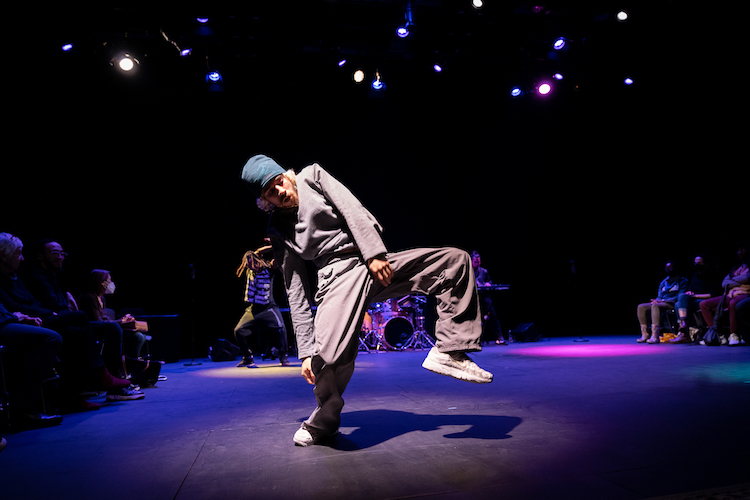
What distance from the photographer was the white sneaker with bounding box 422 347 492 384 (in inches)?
95.7

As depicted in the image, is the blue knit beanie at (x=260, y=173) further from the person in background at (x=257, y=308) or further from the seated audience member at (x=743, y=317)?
the seated audience member at (x=743, y=317)

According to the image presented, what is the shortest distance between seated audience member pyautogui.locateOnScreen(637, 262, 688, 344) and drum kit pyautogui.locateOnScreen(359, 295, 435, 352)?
435 cm

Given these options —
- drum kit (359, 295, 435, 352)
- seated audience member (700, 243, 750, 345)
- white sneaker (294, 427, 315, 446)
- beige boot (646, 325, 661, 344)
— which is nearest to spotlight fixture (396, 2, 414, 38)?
drum kit (359, 295, 435, 352)

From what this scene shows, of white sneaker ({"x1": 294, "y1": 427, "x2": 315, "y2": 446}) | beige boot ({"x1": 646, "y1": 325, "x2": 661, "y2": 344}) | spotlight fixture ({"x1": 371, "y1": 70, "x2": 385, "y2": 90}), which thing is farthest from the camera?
spotlight fixture ({"x1": 371, "y1": 70, "x2": 385, "y2": 90})

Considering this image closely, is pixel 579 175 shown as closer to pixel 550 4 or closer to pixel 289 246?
pixel 550 4

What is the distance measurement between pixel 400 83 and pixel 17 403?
8.97 m

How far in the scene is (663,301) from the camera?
932 centimetres

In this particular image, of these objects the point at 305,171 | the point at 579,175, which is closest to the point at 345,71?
the point at 579,175

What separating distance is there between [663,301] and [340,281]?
914 cm

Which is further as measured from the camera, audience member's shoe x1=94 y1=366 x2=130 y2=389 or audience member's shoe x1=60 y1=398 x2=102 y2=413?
audience member's shoe x1=94 y1=366 x2=130 y2=389

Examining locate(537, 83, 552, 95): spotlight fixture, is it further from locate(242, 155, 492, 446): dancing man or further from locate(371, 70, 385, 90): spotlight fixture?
locate(242, 155, 492, 446): dancing man

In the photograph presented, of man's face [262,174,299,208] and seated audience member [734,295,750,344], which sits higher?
man's face [262,174,299,208]

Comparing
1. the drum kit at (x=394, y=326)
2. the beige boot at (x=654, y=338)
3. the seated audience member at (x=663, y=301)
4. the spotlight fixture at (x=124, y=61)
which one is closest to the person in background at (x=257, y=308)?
the drum kit at (x=394, y=326)

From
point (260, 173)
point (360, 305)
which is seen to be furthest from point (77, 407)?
point (360, 305)
